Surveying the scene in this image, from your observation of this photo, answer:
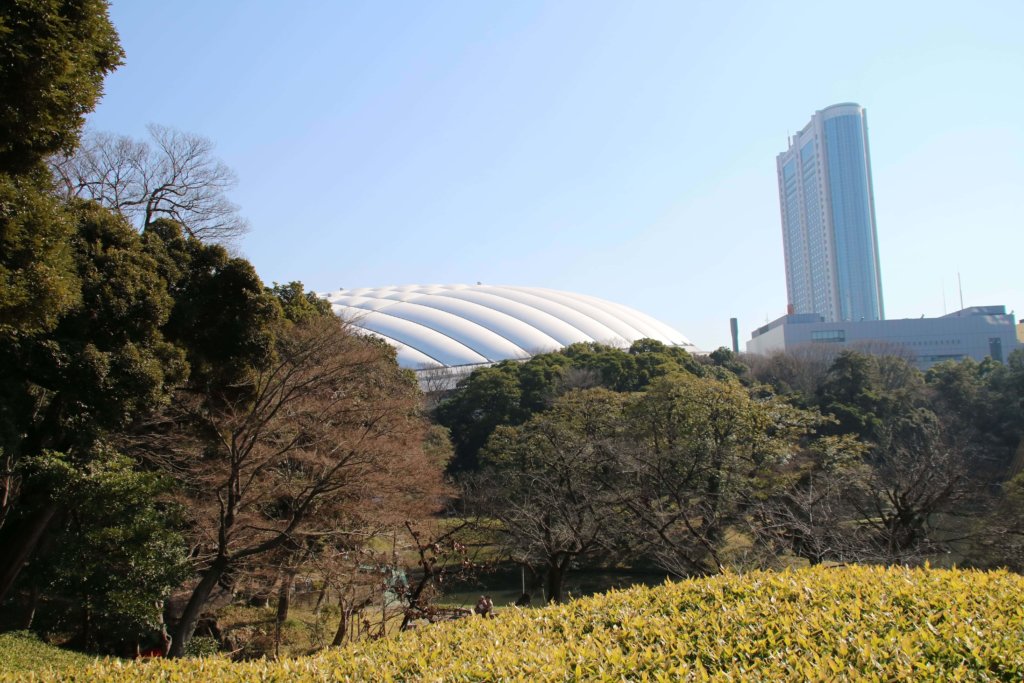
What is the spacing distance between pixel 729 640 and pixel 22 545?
32.7ft

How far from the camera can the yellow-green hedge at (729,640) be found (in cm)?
276

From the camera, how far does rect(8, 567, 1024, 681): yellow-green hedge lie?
2.76 meters

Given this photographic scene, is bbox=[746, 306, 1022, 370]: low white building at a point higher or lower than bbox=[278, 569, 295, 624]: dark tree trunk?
higher

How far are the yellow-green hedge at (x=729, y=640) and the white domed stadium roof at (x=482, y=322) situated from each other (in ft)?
100

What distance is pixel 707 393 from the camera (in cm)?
1500

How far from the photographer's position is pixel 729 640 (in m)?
3.20

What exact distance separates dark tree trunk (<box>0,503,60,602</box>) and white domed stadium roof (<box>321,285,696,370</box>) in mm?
23988

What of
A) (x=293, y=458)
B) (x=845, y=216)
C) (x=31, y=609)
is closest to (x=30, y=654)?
(x=31, y=609)

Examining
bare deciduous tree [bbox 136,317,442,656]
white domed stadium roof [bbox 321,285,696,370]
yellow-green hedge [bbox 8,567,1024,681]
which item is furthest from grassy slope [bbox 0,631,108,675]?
white domed stadium roof [bbox 321,285,696,370]

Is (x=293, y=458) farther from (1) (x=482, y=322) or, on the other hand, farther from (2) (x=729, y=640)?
(1) (x=482, y=322)

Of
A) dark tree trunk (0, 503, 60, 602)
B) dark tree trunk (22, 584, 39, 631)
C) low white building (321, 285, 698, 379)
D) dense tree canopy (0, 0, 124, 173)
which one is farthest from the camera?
low white building (321, 285, 698, 379)

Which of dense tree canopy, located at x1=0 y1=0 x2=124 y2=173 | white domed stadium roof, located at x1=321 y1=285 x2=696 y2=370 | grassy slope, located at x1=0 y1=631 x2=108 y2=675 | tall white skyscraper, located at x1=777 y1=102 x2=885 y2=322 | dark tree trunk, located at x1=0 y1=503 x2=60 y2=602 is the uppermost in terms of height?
tall white skyscraper, located at x1=777 y1=102 x2=885 y2=322

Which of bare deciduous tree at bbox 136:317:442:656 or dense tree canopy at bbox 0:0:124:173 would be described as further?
bare deciduous tree at bbox 136:317:442:656

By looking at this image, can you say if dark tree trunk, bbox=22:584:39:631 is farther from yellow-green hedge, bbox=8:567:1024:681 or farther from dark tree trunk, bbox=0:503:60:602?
yellow-green hedge, bbox=8:567:1024:681
